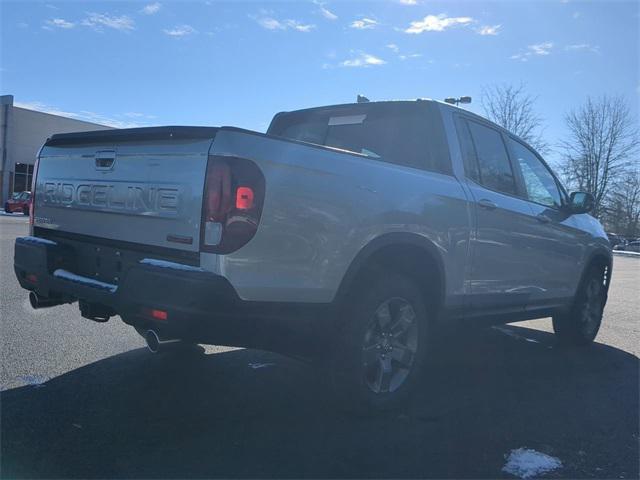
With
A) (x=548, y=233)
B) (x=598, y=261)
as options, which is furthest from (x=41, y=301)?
(x=598, y=261)

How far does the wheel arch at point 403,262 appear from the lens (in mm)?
3490

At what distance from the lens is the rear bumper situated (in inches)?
116

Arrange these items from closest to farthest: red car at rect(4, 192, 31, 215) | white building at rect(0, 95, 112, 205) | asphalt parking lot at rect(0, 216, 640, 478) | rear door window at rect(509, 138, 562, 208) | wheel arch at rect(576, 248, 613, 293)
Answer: asphalt parking lot at rect(0, 216, 640, 478) → rear door window at rect(509, 138, 562, 208) → wheel arch at rect(576, 248, 613, 293) → red car at rect(4, 192, 31, 215) → white building at rect(0, 95, 112, 205)

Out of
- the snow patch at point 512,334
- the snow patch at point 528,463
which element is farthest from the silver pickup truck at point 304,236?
the snow patch at point 512,334

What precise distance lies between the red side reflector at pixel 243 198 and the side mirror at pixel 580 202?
4301 millimetres

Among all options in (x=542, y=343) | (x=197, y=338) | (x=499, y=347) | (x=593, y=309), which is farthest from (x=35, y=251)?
(x=593, y=309)

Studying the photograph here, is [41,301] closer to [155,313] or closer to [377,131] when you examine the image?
[155,313]

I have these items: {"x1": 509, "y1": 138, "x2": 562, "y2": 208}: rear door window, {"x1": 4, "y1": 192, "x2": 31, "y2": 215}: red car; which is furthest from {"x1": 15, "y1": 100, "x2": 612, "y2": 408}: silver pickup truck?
{"x1": 4, "y1": 192, "x2": 31, "y2": 215}: red car

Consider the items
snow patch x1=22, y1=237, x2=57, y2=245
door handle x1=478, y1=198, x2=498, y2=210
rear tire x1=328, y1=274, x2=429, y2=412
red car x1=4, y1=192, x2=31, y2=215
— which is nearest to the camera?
rear tire x1=328, y1=274, x2=429, y2=412

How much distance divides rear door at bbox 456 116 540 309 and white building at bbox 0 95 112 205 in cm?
4747

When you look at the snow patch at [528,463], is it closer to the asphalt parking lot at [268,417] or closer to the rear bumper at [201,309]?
the asphalt parking lot at [268,417]

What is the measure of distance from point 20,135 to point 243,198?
52319 mm

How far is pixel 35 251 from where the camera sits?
13.0 ft

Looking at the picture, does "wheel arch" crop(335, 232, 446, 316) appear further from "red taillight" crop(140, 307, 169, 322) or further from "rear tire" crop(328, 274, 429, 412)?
"red taillight" crop(140, 307, 169, 322)
